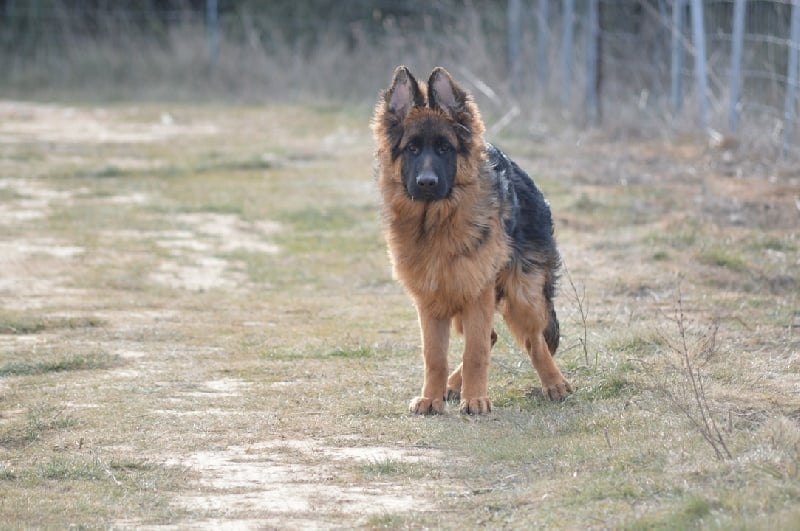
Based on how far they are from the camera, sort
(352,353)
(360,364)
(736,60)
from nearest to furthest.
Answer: (360,364) → (352,353) → (736,60)

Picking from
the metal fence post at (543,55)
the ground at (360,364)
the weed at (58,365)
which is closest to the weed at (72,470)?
the ground at (360,364)

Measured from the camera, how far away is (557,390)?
678 cm

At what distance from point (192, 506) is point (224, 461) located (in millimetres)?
674

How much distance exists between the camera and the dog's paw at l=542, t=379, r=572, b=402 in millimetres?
6758

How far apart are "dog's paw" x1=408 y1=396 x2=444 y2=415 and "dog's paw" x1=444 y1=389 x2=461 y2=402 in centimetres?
35

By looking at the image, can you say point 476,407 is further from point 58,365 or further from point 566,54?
point 566,54

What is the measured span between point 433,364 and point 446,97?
1532 millimetres

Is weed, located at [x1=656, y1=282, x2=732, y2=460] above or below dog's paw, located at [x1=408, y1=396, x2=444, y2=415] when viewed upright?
above

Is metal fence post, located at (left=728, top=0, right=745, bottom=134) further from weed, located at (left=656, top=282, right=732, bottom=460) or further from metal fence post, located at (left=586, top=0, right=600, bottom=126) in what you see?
Answer: weed, located at (left=656, top=282, right=732, bottom=460)

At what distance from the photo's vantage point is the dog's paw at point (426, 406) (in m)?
6.55

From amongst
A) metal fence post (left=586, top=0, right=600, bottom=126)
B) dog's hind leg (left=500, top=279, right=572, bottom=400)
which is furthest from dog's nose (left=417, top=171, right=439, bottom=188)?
metal fence post (left=586, top=0, right=600, bottom=126)

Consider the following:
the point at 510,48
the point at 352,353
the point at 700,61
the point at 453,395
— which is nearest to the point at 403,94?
the point at 453,395

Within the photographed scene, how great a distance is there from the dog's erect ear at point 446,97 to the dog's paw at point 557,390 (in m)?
1.62

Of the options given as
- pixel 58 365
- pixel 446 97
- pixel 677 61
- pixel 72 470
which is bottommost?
pixel 58 365
